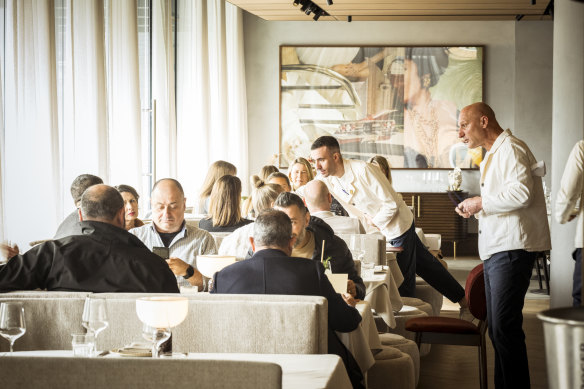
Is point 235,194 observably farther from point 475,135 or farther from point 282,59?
point 282,59

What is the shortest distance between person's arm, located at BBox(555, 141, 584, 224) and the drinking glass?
136 inches

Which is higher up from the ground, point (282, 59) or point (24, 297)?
point (282, 59)

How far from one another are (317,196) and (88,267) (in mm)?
2604

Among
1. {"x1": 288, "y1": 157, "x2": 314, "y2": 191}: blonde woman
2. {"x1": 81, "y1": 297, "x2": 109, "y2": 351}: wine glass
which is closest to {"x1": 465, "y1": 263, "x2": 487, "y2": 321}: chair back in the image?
{"x1": 81, "y1": 297, "x2": 109, "y2": 351}: wine glass

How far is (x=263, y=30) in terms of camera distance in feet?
46.6

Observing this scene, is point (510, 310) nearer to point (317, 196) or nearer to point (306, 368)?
point (317, 196)

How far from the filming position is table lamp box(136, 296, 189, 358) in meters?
2.70

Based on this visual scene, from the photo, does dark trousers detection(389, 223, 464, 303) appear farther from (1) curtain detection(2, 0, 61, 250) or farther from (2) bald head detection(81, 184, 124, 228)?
(2) bald head detection(81, 184, 124, 228)

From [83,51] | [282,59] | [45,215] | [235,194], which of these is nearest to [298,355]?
[235,194]

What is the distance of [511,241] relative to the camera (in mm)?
4512

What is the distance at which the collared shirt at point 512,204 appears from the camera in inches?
177

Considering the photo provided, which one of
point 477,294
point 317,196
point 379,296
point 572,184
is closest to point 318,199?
point 317,196

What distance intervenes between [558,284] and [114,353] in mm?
5217

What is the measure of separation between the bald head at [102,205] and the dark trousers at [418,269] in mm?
3769
